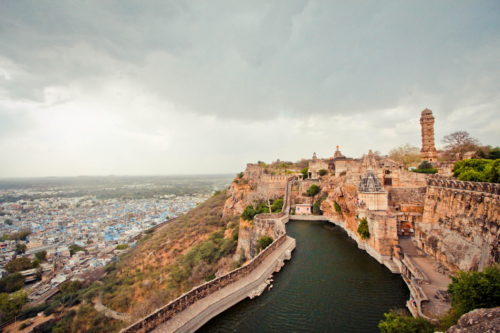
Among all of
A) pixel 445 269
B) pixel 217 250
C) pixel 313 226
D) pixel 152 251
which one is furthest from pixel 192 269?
pixel 445 269

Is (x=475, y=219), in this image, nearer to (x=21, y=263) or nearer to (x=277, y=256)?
(x=277, y=256)

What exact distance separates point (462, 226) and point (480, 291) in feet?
30.2

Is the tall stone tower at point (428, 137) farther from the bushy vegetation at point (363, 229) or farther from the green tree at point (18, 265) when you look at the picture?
the green tree at point (18, 265)

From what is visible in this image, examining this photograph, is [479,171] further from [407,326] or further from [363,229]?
[407,326]

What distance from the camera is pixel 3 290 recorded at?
24.7 m

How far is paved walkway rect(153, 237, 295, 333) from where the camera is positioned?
29.3 ft

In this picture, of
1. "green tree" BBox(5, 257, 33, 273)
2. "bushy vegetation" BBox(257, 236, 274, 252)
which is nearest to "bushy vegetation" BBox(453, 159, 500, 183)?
"bushy vegetation" BBox(257, 236, 274, 252)

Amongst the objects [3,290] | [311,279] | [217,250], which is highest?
[311,279]

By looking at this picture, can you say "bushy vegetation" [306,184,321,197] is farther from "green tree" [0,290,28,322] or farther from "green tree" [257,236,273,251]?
"green tree" [0,290,28,322]

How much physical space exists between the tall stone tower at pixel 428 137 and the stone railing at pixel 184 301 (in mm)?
41159

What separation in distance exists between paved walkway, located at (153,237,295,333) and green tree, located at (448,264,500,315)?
28.6 ft

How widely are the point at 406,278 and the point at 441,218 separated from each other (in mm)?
5648

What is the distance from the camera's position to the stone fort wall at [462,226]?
36.1ft

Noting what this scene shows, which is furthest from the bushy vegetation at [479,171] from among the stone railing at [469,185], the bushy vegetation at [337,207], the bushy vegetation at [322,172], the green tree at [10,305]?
the green tree at [10,305]
